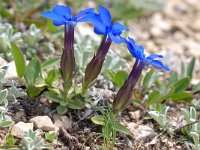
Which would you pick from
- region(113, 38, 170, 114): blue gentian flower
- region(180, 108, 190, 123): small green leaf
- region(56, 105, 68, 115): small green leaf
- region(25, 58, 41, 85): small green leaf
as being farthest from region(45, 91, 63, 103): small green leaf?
region(180, 108, 190, 123): small green leaf

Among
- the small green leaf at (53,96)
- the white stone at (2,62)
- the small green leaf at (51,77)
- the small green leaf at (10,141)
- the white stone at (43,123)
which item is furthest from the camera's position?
the white stone at (2,62)

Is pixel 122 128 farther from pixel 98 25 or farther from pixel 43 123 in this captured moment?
pixel 98 25

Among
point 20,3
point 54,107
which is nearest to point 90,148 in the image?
point 54,107

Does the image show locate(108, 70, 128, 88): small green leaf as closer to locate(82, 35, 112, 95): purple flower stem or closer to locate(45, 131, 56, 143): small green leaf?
locate(82, 35, 112, 95): purple flower stem

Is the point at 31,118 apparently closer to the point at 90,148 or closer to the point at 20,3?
the point at 90,148

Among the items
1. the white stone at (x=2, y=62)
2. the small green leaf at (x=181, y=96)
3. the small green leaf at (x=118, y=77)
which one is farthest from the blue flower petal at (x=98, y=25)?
the small green leaf at (x=181, y=96)

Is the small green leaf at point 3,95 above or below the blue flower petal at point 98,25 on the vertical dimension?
below

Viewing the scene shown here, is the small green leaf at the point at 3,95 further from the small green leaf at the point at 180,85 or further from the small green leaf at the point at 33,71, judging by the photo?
the small green leaf at the point at 180,85

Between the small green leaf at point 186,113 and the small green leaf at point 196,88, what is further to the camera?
the small green leaf at point 196,88
